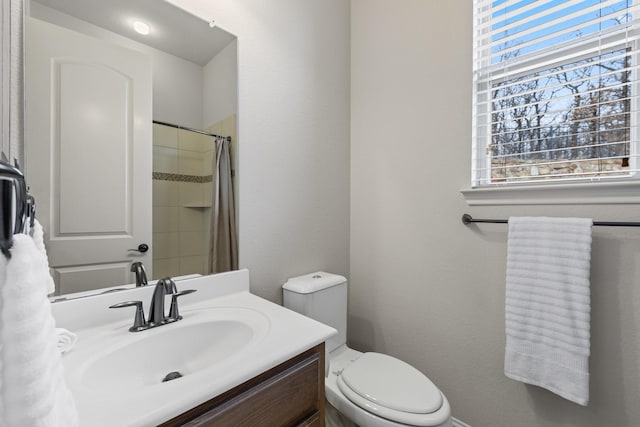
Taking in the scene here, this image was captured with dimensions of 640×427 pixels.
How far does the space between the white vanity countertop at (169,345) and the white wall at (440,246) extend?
0.81 meters

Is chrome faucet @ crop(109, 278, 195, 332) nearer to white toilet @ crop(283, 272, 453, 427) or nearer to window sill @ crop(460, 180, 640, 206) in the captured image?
white toilet @ crop(283, 272, 453, 427)

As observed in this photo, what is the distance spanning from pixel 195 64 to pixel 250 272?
858 millimetres

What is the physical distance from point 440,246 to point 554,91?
78 centimetres

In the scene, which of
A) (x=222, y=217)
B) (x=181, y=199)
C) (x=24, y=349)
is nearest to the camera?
(x=24, y=349)

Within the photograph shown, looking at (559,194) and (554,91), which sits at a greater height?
(554,91)

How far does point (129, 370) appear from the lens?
718mm

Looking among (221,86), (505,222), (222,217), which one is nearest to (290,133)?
(221,86)

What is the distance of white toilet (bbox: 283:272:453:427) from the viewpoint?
36.6 inches

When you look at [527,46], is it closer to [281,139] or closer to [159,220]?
[281,139]

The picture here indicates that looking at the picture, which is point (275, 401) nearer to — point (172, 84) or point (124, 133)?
point (124, 133)

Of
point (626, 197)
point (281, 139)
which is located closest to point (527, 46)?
point (626, 197)

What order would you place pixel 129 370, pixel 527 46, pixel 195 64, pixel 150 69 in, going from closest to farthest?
pixel 129 370, pixel 150 69, pixel 195 64, pixel 527 46

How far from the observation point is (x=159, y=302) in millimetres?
860

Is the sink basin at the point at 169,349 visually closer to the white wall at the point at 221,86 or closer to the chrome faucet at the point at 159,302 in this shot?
the chrome faucet at the point at 159,302
